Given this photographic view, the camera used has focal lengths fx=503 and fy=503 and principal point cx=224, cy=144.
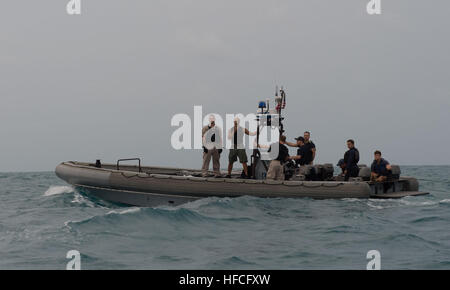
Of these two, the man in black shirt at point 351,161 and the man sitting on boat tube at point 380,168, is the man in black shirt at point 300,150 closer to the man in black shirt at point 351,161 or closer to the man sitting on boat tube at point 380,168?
the man in black shirt at point 351,161

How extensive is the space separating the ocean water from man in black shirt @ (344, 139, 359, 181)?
3.84 ft

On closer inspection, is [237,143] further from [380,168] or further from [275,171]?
[380,168]

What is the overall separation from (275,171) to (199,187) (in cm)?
Answer: 219

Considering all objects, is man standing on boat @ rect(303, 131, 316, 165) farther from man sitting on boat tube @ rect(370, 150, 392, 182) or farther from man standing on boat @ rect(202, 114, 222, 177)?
man standing on boat @ rect(202, 114, 222, 177)

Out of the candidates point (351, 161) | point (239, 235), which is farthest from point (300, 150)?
point (239, 235)

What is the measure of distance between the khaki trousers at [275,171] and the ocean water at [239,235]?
81cm

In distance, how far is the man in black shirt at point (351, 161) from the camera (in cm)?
1478

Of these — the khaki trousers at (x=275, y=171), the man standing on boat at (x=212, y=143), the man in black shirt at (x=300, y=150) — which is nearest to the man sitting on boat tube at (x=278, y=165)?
the khaki trousers at (x=275, y=171)
